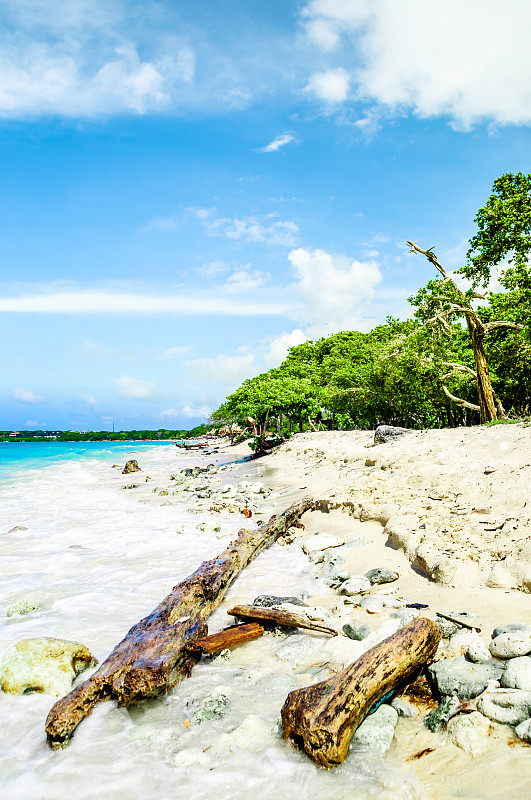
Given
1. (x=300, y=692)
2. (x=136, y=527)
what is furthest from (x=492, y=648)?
(x=136, y=527)

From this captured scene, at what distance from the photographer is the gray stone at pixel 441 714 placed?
10.8ft

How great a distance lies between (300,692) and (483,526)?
16.6 feet

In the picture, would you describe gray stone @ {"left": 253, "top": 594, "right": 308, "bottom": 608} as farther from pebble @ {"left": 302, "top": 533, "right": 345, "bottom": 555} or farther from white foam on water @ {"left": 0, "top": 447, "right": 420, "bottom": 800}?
pebble @ {"left": 302, "top": 533, "right": 345, "bottom": 555}

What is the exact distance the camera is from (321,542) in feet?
30.1

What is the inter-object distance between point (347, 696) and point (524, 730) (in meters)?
1.18

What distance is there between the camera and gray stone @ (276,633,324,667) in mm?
4809

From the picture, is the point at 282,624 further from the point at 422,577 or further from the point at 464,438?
the point at 464,438

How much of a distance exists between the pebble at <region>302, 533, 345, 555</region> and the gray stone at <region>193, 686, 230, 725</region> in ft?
16.6

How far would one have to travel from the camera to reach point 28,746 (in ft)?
12.3

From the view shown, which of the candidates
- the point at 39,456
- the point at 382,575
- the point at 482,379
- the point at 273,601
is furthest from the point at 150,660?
the point at 39,456

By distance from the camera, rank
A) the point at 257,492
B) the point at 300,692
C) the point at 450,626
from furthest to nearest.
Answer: the point at 257,492, the point at 450,626, the point at 300,692

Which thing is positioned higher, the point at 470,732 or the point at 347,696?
the point at 347,696

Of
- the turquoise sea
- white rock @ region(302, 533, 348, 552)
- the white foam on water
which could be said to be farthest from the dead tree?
the turquoise sea

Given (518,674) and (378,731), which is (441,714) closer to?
(378,731)
